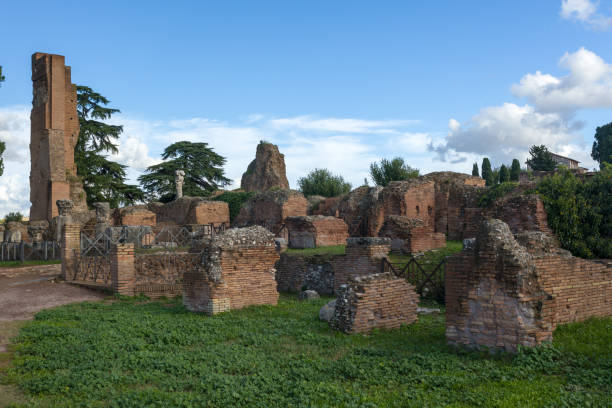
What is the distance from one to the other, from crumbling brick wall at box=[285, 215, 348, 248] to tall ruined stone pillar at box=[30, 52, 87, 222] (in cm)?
1709

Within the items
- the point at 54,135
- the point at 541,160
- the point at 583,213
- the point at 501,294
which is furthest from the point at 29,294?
the point at 541,160

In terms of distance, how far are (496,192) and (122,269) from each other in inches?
437

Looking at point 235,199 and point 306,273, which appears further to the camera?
point 235,199

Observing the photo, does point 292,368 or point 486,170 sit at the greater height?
point 486,170

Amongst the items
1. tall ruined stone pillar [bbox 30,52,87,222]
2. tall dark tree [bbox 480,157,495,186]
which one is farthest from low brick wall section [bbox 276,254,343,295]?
tall dark tree [bbox 480,157,495,186]

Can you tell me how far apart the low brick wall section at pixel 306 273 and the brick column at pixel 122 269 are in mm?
4042

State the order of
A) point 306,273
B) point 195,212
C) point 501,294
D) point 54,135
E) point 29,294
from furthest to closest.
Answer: point 54,135
point 195,212
point 306,273
point 29,294
point 501,294

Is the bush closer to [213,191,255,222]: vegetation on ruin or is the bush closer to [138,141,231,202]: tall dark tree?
[138,141,231,202]: tall dark tree

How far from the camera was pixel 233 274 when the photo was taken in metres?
9.72

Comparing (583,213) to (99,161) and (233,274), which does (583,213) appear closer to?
(233,274)

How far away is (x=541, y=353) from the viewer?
5.57m

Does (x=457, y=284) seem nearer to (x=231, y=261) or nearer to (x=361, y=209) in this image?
(x=231, y=261)

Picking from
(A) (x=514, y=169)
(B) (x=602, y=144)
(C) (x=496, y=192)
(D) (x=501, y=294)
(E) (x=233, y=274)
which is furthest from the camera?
(B) (x=602, y=144)

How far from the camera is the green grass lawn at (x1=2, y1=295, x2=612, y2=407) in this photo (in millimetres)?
4629
